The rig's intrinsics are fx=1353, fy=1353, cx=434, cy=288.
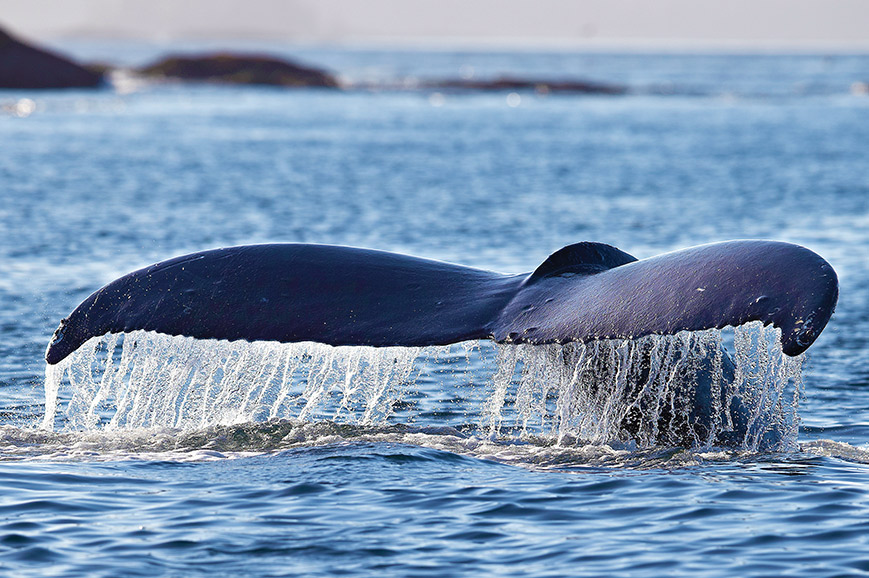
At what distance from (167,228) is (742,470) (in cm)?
1589

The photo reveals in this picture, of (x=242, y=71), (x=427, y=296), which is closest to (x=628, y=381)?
(x=427, y=296)

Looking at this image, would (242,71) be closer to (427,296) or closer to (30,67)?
(30,67)

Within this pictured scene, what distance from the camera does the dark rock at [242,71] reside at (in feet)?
295

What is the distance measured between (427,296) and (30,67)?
68800 mm

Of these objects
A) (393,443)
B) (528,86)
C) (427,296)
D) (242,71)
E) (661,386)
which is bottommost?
(393,443)

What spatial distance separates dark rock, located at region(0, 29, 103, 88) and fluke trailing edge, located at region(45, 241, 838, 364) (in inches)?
2644

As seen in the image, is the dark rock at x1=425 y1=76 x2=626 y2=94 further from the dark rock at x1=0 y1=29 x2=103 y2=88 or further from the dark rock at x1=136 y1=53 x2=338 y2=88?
the dark rock at x1=0 y1=29 x2=103 y2=88

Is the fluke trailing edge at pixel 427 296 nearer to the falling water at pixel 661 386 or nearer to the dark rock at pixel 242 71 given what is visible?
the falling water at pixel 661 386

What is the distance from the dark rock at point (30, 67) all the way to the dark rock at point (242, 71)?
1895 centimetres

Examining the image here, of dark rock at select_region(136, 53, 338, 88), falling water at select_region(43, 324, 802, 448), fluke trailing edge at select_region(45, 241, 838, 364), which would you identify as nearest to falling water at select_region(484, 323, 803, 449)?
falling water at select_region(43, 324, 802, 448)

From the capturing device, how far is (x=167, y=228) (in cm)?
2189

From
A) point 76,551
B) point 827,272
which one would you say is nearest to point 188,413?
point 76,551

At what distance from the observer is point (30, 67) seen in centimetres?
7050

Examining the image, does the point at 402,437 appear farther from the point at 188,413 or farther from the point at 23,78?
the point at 23,78
